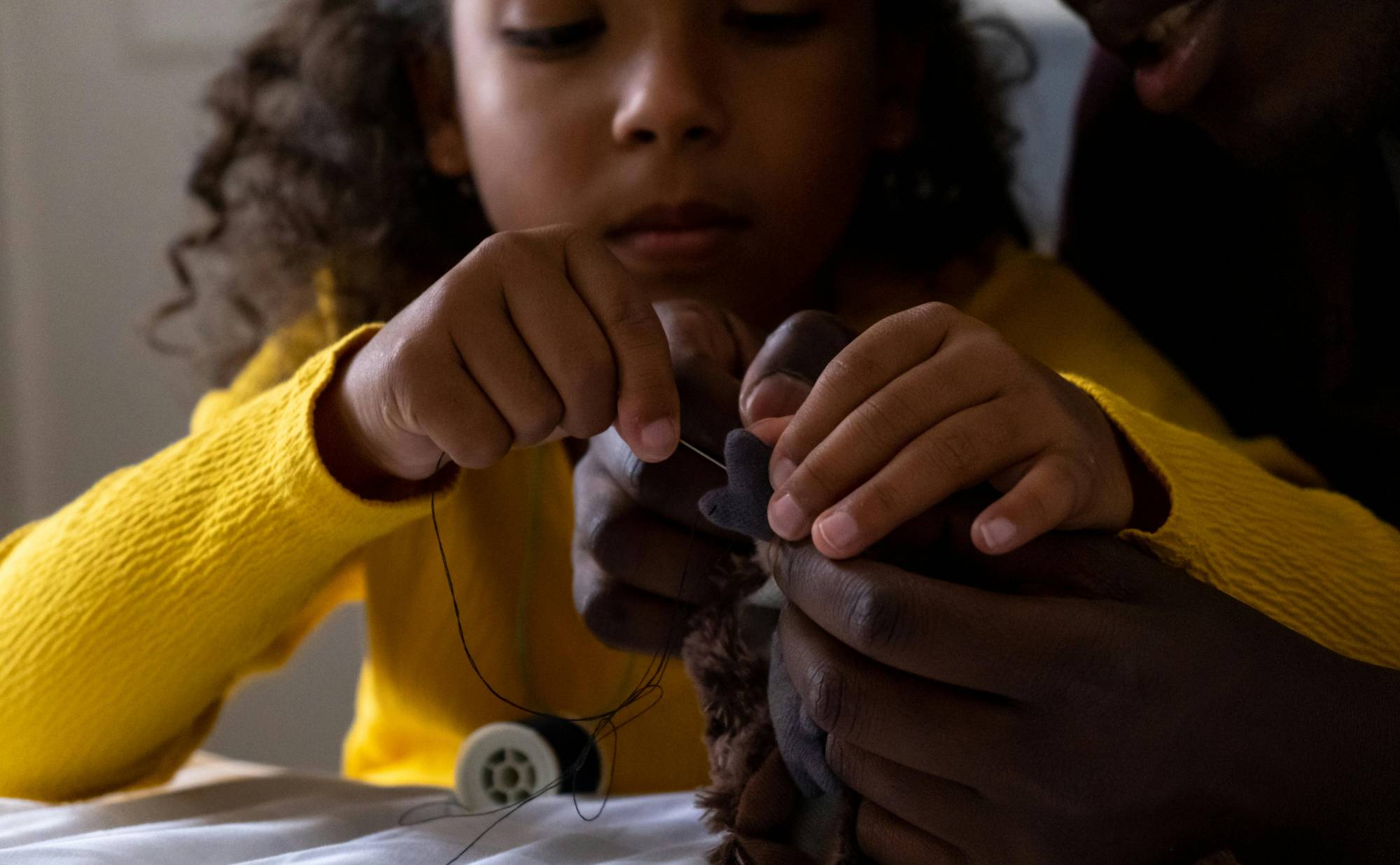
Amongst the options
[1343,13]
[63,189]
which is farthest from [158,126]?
[1343,13]

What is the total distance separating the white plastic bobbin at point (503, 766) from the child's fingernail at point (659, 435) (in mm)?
251

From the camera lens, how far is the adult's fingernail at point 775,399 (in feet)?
1.91

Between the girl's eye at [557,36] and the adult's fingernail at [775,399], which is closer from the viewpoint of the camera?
the adult's fingernail at [775,399]

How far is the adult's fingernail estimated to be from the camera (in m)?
0.58

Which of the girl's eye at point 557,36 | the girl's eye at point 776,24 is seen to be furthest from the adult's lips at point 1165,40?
the girl's eye at point 557,36

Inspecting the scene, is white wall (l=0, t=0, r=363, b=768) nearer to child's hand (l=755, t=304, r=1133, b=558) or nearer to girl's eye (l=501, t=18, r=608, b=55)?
girl's eye (l=501, t=18, r=608, b=55)

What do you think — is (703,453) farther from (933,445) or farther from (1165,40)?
(1165,40)

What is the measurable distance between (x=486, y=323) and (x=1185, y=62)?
1.54 ft

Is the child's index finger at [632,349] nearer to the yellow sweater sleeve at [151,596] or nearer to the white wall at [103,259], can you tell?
the yellow sweater sleeve at [151,596]

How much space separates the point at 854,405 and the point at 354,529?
0.30m

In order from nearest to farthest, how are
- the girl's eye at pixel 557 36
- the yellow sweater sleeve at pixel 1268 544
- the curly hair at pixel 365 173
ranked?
the yellow sweater sleeve at pixel 1268 544
the girl's eye at pixel 557 36
the curly hair at pixel 365 173

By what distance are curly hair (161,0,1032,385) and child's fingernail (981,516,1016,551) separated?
625 mm

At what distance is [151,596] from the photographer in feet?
2.42

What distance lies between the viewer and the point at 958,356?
53cm
